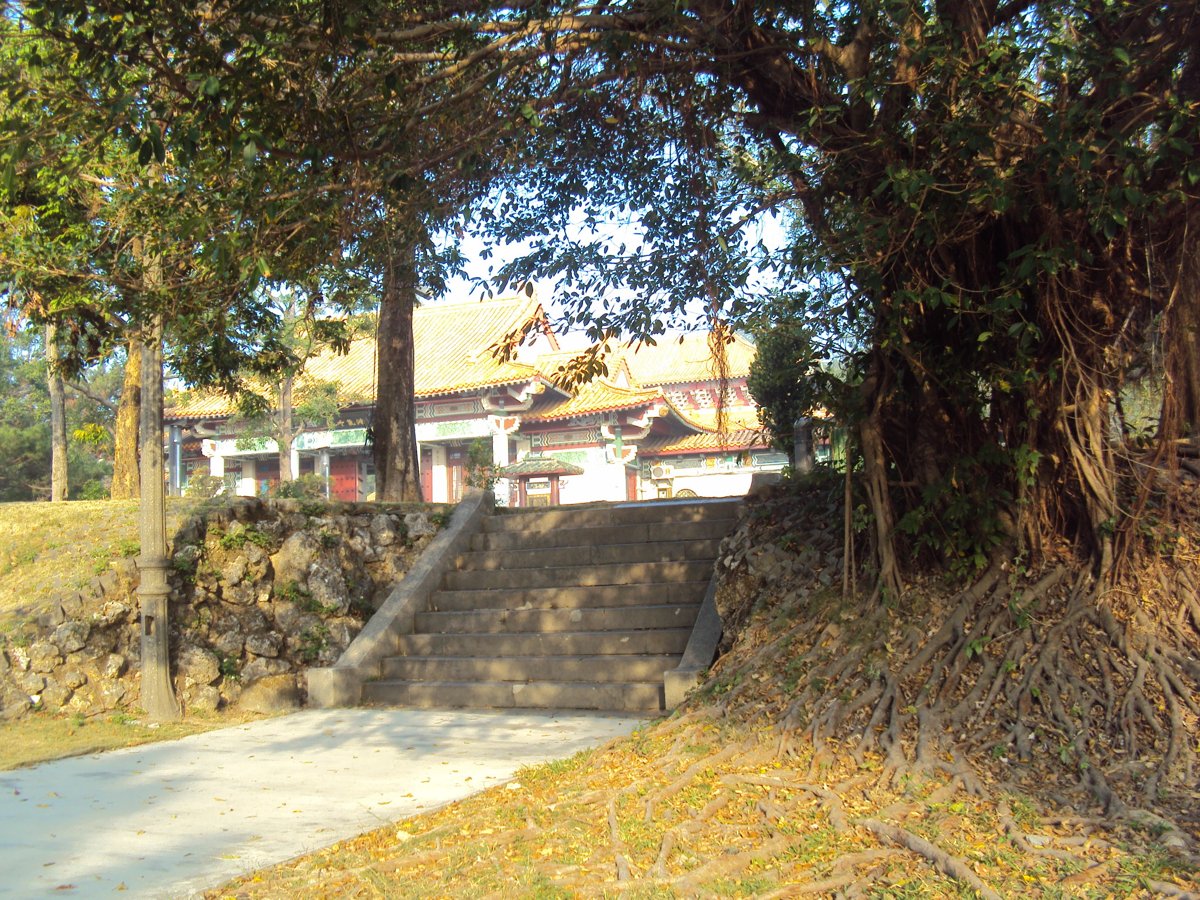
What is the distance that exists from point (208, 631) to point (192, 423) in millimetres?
17499

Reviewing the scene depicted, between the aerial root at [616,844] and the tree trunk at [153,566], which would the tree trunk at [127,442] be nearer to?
the tree trunk at [153,566]

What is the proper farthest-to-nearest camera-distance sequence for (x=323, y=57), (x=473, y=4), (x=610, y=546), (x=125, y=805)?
(x=610, y=546), (x=473, y=4), (x=323, y=57), (x=125, y=805)

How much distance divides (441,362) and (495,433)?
8.39ft

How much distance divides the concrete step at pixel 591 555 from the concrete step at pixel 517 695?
160 cm

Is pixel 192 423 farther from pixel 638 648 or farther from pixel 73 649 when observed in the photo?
pixel 638 648

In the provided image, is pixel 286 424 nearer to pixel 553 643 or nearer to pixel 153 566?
pixel 153 566

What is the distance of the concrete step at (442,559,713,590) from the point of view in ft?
27.0

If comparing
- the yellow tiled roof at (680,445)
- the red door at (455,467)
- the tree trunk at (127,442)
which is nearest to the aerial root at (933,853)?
the tree trunk at (127,442)

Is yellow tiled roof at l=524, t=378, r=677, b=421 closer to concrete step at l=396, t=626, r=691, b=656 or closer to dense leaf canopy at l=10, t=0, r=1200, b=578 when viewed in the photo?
concrete step at l=396, t=626, r=691, b=656

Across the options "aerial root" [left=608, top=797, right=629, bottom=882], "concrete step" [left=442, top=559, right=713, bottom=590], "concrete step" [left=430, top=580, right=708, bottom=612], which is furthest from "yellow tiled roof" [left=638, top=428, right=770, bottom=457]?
"aerial root" [left=608, top=797, right=629, bottom=882]

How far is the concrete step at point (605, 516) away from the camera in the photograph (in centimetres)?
891

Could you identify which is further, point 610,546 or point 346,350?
point 610,546

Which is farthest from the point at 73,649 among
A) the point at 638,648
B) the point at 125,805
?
the point at 638,648

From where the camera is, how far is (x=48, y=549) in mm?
8562
